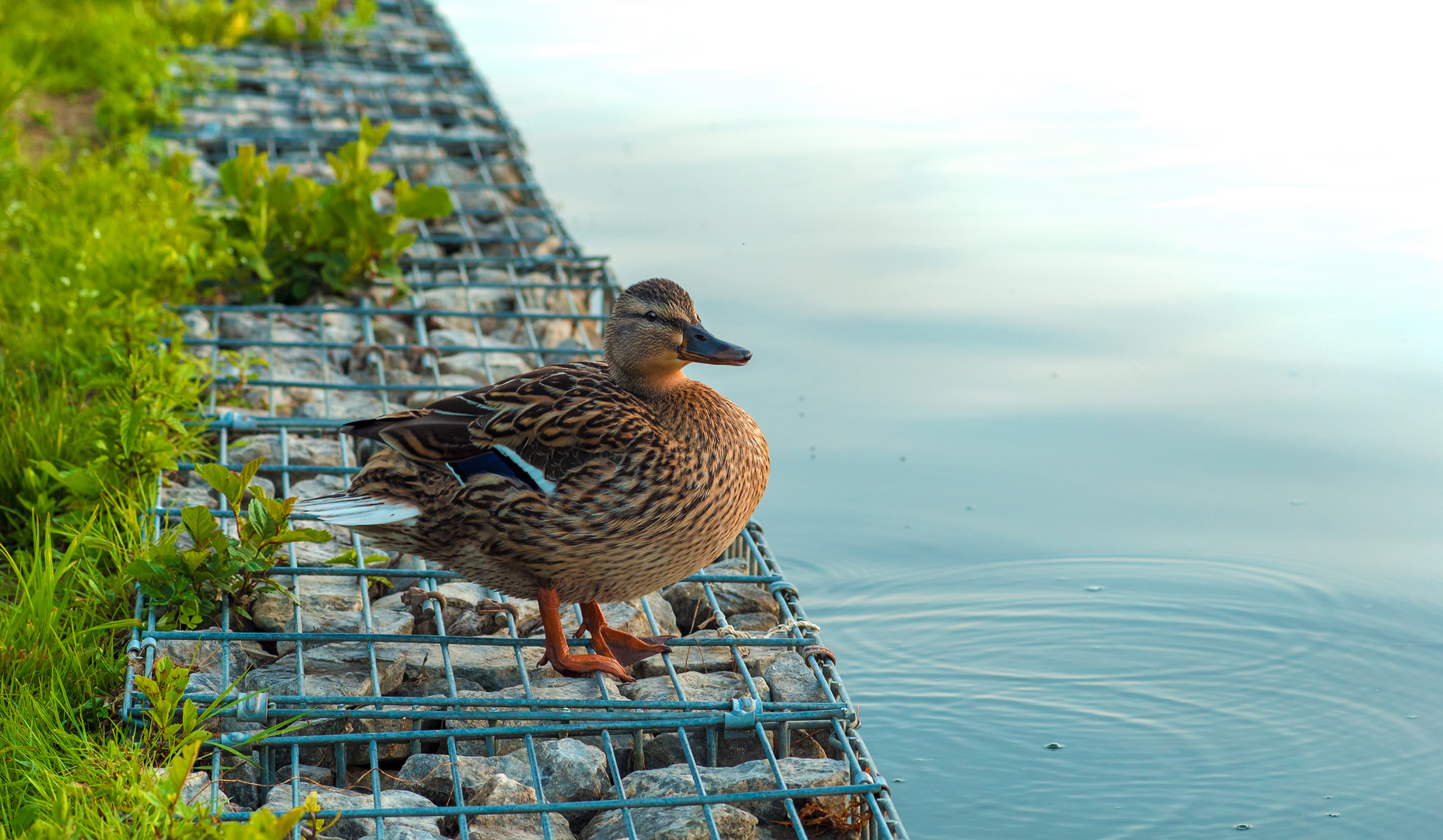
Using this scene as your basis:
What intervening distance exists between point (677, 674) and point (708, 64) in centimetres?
754

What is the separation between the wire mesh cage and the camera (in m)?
2.79

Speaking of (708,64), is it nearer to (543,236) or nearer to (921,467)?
(543,236)

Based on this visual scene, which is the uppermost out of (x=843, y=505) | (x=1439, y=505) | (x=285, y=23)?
(x=285, y=23)

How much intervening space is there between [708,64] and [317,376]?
19.4ft

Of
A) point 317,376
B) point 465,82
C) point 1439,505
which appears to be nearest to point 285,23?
point 465,82

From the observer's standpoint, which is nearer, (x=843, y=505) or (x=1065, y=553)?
(x=1065, y=553)

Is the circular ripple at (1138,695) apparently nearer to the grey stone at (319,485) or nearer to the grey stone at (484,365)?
the grey stone at (484,365)

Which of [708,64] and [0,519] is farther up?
[708,64]

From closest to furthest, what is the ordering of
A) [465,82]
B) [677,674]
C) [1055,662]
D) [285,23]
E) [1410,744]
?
[677,674] → [1410,744] → [1055,662] → [465,82] → [285,23]

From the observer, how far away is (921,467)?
550 cm

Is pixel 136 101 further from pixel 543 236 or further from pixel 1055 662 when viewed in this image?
pixel 1055 662

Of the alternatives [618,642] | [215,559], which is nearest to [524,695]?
[618,642]

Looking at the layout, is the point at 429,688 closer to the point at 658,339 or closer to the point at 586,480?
the point at 586,480

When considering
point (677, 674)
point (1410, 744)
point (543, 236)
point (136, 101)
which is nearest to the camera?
point (677, 674)
